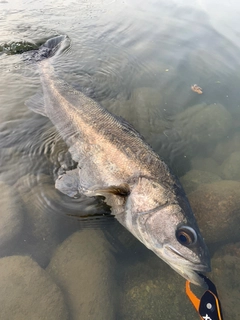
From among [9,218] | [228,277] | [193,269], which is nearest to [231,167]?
[228,277]

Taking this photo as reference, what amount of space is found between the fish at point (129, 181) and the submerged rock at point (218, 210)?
36.1 inches

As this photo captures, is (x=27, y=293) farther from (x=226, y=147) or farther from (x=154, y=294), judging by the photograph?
(x=226, y=147)

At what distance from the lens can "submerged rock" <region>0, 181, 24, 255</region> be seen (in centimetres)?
432

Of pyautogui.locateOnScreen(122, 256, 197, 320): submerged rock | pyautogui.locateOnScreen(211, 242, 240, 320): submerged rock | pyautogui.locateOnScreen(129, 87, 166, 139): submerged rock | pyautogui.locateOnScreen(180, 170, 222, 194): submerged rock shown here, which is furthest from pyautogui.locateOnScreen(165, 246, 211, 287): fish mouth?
pyautogui.locateOnScreen(129, 87, 166, 139): submerged rock

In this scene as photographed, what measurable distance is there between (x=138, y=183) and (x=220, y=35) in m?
9.45

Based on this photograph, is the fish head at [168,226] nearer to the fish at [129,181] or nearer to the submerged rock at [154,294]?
the fish at [129,181]

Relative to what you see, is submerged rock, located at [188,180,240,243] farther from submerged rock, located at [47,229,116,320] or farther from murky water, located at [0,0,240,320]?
submerged rock, located at [47,229,116,320]

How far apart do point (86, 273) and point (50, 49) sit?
26.8 ft

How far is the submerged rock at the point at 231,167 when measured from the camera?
602cm

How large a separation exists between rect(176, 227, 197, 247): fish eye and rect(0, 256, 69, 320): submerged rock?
1871 mm

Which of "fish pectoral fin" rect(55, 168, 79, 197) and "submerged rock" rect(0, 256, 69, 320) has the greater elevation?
"fish pectoral fin" rect(55, 168, 79, 197)

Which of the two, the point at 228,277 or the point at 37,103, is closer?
the point at 228,277

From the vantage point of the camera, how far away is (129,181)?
176 inches

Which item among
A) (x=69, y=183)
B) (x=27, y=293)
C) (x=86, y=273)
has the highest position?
(x=69, y=183)
